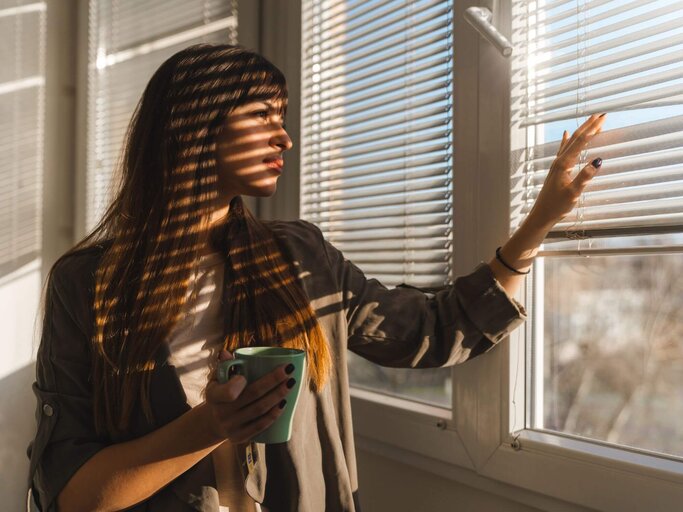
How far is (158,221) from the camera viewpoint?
1212mm

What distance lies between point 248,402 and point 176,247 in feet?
1.55

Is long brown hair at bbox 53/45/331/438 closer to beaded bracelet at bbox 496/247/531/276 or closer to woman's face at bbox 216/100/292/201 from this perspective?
woman's face at bbox 216/100/292/201

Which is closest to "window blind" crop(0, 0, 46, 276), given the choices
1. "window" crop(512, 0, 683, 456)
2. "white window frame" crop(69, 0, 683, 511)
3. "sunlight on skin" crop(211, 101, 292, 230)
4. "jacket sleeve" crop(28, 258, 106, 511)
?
"jacket sleeve" crop(28, 258, 106, 511)

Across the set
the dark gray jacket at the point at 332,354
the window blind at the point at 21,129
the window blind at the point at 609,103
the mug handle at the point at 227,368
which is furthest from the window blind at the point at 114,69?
the mug handle at the point at 227,368

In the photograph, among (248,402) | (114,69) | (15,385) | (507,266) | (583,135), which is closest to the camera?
(248,402)

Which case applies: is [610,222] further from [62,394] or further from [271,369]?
[62,394]

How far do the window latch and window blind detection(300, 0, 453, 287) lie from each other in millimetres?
165

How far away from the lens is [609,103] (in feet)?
3.45

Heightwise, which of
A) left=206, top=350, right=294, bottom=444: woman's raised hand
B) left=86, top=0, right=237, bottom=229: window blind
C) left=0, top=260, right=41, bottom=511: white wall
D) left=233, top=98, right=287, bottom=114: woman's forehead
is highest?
left=86, top=0, right=237, bottom=229: window blind

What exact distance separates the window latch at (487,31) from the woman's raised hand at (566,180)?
0.20m

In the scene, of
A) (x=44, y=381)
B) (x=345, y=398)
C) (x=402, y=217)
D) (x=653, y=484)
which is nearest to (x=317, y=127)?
(x=402, y=217)

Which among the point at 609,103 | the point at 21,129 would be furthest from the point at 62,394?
the point at 21,129

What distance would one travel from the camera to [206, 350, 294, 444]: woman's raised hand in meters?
0.80

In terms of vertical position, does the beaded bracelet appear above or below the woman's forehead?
below
